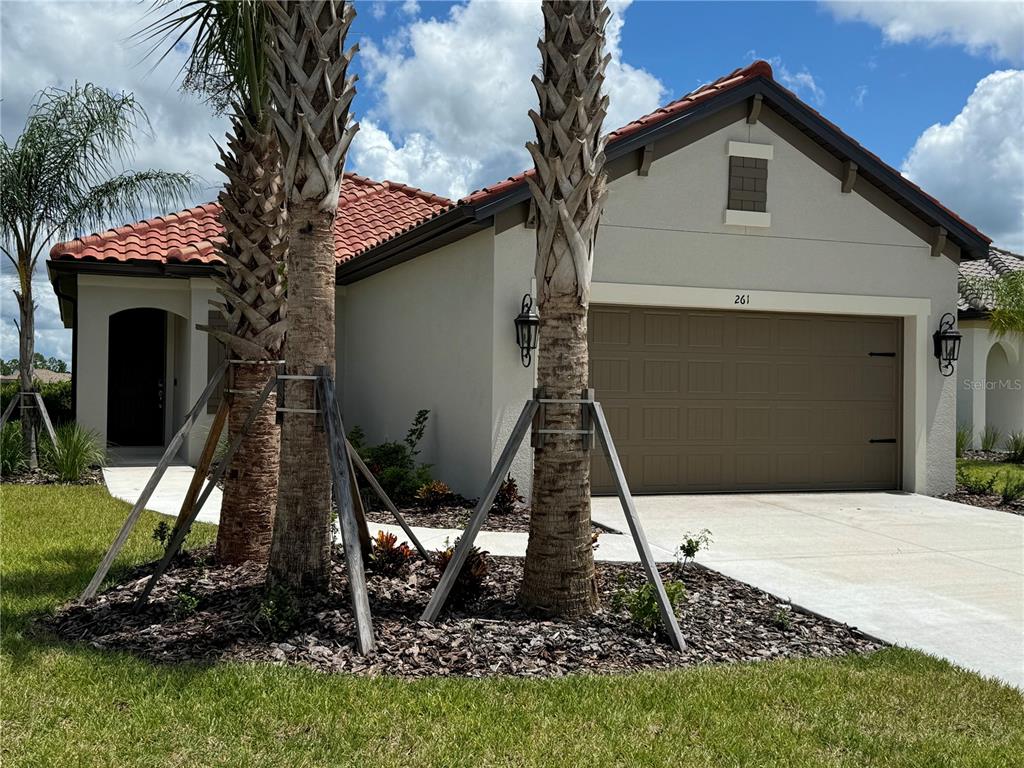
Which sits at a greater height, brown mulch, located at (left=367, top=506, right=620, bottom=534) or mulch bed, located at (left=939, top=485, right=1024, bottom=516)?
mulch bed, located at (left=939, top=485, right=1024, bottom=516)

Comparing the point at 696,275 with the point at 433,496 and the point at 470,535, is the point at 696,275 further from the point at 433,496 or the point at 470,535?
the point at 470,535

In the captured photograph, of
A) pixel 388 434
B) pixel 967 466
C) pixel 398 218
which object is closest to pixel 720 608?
pixel 388 434

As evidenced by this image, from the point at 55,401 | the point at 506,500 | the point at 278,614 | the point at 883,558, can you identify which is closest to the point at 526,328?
the point at 506,500

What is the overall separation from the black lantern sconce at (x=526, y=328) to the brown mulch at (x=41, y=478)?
6279mm

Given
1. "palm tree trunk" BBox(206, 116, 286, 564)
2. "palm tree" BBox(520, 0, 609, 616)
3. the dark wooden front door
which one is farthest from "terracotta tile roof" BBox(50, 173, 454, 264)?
"palm tree" BBox(520, 0, 609, 616)

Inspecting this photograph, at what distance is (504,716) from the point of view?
434 cm

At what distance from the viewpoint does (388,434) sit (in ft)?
47.6

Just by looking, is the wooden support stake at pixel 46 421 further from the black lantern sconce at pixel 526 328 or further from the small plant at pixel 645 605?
the small plant at pixel 645 605

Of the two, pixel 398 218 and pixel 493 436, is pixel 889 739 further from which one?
pixel 398 218

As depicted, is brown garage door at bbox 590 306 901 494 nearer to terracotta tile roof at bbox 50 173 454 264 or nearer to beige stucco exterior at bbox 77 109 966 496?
beige stucco exterior at bbox 77 109 966 496

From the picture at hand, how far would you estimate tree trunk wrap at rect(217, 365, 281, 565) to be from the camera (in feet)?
22.5

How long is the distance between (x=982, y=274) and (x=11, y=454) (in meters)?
18.9

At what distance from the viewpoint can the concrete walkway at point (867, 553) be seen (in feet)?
20.1

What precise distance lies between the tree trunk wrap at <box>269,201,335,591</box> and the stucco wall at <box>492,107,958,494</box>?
476 cm
